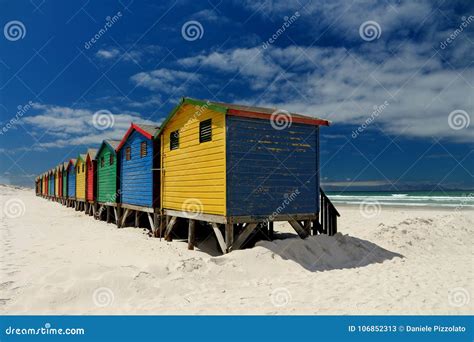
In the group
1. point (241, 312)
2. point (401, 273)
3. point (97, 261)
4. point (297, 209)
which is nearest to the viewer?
point (241, 312)

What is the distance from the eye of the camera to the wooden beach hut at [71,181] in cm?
3369

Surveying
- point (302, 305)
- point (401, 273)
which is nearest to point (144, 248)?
point (302, 305)

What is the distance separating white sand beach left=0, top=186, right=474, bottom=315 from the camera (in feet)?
19.8

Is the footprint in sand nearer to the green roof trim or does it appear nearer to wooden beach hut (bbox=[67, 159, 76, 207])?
the green roof trim

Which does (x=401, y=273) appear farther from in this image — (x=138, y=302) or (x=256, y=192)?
(x=138, y=302)

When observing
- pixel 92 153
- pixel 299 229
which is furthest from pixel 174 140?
pixel 92 153

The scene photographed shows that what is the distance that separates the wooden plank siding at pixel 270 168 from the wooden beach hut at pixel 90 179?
17.6 meters

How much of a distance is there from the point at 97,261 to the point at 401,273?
7.47m

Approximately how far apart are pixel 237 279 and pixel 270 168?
137 inches

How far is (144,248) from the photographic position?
37.5 ft

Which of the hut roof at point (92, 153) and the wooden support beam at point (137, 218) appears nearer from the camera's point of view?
the wooden support beam at point (137, 218)

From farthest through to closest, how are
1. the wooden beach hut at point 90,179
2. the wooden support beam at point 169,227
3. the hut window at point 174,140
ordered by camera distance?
the wooden beach hut at point 90,179
the wooden support beam at point 169,227
the hut window at point 174,140

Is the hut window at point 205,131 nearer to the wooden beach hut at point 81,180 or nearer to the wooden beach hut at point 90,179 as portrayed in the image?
the wooden beach hut at point 90,179

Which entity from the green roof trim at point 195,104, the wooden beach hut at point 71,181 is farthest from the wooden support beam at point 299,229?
the wooden beach hut at point 71,181
